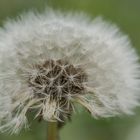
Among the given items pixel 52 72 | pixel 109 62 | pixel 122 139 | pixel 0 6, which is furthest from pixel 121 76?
pixel 0 6

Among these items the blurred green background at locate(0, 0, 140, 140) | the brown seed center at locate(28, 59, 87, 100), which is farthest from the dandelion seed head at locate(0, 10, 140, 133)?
the blurred green background at locate(0, 0, 140, 140)

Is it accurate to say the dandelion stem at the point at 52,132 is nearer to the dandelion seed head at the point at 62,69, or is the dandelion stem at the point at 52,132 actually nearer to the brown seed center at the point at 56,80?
the dandelion seed head at the point at 62,69

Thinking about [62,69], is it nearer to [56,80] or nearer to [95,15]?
[56,80]

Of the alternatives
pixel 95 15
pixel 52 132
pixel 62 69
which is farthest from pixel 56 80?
pixel 95 15

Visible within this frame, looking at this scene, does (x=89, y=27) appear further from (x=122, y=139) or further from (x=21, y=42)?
(x=122, y=139)

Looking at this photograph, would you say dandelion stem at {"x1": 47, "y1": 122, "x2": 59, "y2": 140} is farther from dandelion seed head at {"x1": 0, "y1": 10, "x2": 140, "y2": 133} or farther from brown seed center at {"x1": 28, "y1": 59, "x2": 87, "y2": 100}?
brown seed center at {"x1": 28, "y1": 59, "x2": 87, "y2": 100}

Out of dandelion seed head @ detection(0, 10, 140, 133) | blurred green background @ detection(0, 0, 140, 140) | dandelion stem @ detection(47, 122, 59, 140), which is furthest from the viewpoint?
blurred green background @ detection(0, 0, 140, 140)
